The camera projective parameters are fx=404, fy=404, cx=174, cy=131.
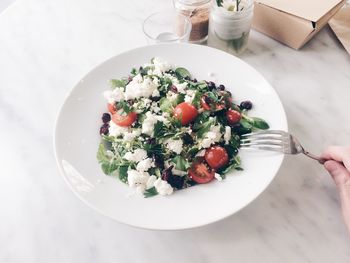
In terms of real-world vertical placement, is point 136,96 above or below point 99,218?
above

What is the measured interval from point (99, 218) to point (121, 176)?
116 millimetres

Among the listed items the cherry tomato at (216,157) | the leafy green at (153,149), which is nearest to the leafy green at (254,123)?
the cherry tomato at (216,157)

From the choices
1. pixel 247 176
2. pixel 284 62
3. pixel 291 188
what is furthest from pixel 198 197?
pixel 284 62

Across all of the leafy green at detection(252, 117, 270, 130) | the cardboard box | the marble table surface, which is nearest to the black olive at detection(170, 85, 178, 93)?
the leafy green at detection(252, 117, 270, 130)

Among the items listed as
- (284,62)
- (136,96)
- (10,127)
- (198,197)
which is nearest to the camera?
(198,197)

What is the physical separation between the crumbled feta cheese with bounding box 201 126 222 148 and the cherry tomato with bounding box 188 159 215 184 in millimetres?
46

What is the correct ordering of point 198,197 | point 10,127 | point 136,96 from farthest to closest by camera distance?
1. point 10,127
2. point 136,96
3. point 198,197

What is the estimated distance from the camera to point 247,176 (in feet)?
2.83

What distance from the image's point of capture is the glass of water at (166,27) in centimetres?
123

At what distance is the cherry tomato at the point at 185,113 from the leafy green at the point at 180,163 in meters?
0.10

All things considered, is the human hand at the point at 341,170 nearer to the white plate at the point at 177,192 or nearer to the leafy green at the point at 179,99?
the white plate at the point at 177,192

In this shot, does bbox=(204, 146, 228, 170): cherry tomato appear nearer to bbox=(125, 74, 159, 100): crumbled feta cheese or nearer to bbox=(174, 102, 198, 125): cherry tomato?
bbox=(174, 102, 198, 125): cherry tomato

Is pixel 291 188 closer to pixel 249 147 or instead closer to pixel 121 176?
pixel 249 147

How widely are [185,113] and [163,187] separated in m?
0.19
